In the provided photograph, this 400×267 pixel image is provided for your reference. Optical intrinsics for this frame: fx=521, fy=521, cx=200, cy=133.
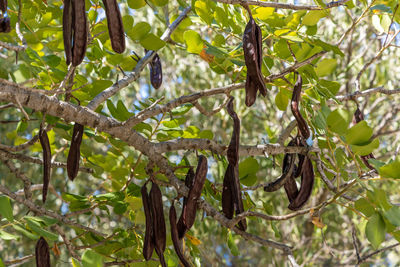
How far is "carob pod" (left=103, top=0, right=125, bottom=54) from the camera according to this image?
1.35m

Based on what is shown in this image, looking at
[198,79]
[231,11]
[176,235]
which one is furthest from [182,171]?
[198,79]

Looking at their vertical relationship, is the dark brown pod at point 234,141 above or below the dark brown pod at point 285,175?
above

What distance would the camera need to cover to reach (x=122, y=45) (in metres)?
1.42

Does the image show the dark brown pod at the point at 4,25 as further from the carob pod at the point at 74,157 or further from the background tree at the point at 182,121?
the carob pod at the point at 74,157

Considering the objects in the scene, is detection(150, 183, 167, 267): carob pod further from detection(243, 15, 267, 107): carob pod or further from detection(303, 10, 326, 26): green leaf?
detection(303, 10, 326, 26): green leaf

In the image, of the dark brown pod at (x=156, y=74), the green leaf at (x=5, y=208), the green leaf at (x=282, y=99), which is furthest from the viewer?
the dark brown pod at (x=156, y=74)

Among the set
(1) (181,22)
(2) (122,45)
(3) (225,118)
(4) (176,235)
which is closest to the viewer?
(2) (122,45)

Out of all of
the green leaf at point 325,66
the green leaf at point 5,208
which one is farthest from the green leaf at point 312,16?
the green leaf at point 5,208

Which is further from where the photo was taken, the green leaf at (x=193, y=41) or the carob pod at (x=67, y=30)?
the green leaf at (x=193, y=41)

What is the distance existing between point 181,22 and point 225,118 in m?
1.82

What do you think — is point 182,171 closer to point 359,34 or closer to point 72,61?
point 72,61

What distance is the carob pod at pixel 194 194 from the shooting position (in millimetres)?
1542

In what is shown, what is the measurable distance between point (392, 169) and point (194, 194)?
598 mm

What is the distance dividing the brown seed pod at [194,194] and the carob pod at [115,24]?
42 centimetres
